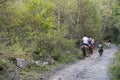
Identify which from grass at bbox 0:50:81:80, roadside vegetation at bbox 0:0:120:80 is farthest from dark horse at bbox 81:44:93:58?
grass at bbox 0:50:81:80

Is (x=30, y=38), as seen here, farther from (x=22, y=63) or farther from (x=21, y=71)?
(x=21, y=71)

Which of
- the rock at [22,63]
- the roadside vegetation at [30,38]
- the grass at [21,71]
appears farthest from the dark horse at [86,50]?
the rock at [22,63]

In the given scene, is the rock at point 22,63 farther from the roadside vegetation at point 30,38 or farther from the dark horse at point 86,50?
the dark horse at point 86,50

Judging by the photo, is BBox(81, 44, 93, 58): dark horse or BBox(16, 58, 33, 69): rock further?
BBox(81, 44, 93, 58): dark horse

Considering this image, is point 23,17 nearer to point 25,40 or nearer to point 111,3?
point 25,40

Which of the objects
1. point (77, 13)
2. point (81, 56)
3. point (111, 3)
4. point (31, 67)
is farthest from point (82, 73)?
point (111, 3)

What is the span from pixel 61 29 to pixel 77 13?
984cm

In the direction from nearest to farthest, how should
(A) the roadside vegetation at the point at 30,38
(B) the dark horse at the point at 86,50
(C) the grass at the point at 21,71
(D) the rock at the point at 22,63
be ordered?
(C) the grass at the point at 21,71, (A) the roadside vegetation at the point at 30,38, (D) the rock at the point at 22,63, (B) the dark horse at the point at 86,50

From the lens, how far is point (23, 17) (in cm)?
2092

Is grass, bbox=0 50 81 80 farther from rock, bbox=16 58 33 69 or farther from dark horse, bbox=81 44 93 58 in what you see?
dark horse, bbox=81 44 93 58

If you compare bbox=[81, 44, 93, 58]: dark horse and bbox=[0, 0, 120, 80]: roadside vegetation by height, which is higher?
bbox=[0, 0, 120, 80]: roadside vegetation

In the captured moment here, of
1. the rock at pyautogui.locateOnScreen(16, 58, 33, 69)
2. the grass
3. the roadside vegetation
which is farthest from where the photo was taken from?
the rock at pyautogui.locateOnScreen(16, 58, 33, 69)

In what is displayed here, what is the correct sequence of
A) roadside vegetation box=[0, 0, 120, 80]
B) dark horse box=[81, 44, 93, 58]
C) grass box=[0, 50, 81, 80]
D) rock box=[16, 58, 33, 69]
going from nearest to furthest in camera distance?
1. grass box=[0, 50, 81, 80]
2. roadside vegetation box=[0, 0, 120, 80]
3. rock box=[16, 58, 33, 69]
4. dark horse box=[81, 44, 93, 58]

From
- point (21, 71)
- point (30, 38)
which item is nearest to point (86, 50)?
point (30, 38)
